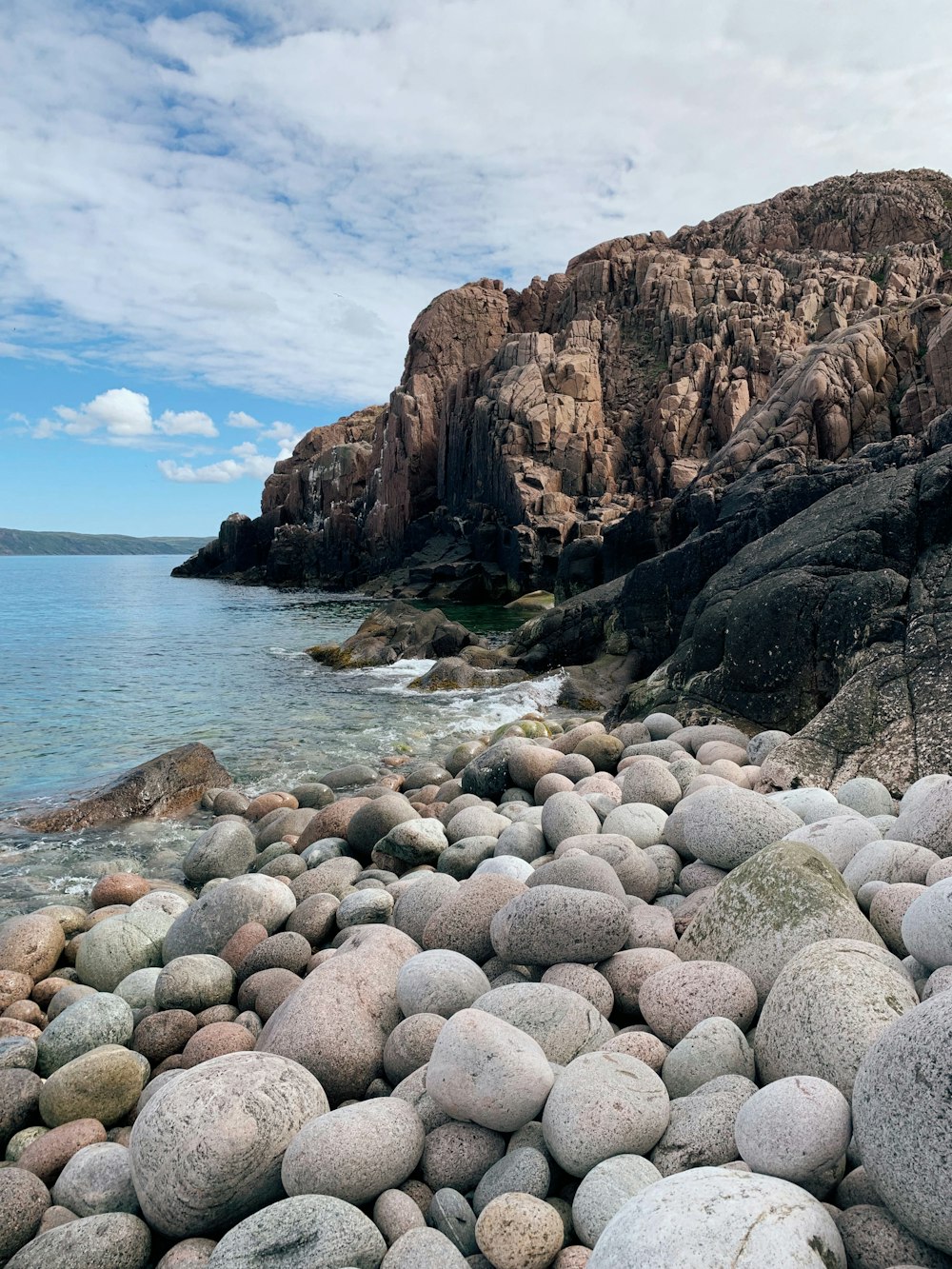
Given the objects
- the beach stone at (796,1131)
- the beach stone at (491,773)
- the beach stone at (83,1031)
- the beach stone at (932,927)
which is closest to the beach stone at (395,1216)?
the beach stone at (796,1131)

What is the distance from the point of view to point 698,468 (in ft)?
185

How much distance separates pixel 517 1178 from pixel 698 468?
190 ft

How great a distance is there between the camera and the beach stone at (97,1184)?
337 centimetres

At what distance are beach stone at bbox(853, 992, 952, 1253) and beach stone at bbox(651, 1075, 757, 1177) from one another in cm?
61

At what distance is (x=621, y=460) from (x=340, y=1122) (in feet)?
203

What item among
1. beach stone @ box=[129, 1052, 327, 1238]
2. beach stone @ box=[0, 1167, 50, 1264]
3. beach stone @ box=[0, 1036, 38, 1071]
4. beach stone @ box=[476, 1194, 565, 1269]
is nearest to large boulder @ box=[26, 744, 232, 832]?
Result: beach stone @ box=[0, 1036, 38, 1071]

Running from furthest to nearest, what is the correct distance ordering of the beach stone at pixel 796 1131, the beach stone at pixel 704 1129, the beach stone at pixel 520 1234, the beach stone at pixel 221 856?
Answer: the beach stone at pixel 221 856 → the beach stone at pixel 704 1129 → the beach stone at pixel 520 1234 → the beach stone at pixel 796 1131

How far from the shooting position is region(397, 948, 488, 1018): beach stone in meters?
3.98

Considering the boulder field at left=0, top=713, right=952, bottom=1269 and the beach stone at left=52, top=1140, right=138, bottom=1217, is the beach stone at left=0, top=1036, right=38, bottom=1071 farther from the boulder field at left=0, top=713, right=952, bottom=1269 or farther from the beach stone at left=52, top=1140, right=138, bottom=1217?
the beach stone at left=52, top=1140, right=138, bottom=1217

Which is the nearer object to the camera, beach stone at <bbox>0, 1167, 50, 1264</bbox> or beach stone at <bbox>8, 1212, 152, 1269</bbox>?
beach stone at <bbox>8, 1212, 152, 1269</bbox>

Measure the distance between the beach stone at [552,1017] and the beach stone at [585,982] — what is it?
0.43 feet

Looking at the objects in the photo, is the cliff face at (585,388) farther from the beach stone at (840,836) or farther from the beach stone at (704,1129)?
the beach stone at (704,1129)

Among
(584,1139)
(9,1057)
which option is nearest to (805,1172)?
(584,1139)

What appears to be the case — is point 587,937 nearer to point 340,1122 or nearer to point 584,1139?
point 584,1139
